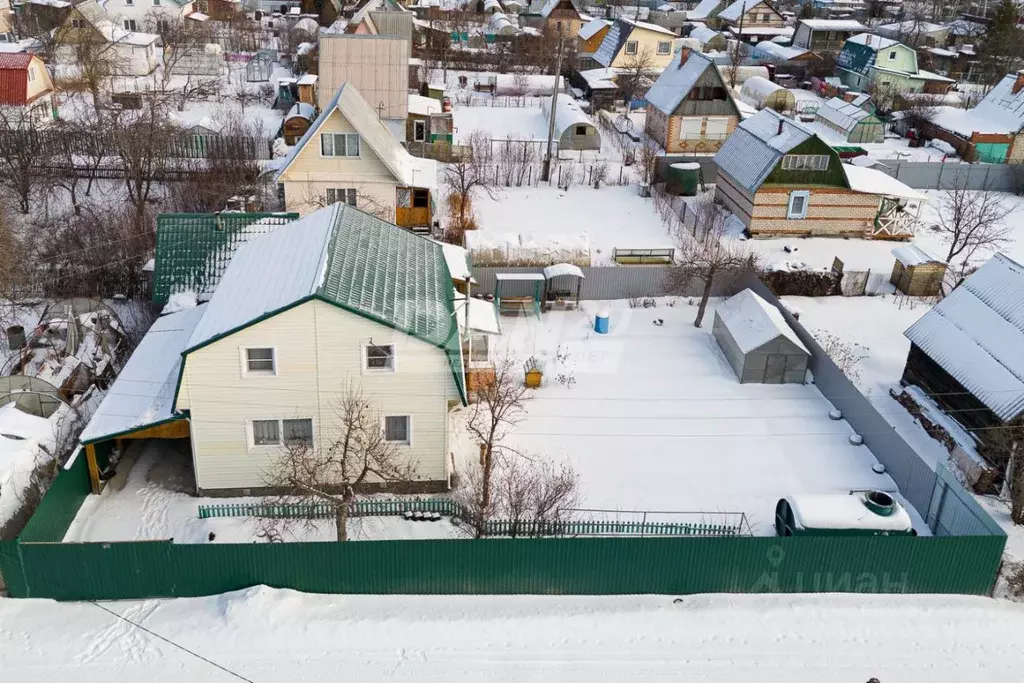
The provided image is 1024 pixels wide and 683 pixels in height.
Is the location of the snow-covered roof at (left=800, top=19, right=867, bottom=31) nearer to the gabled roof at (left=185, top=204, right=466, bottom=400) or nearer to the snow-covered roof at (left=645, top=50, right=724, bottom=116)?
the snow-covered roof at (left=645, top=50, right=724, bottom=116)

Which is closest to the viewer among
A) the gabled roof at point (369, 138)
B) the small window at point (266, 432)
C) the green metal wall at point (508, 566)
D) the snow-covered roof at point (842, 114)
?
the green metal wall at point (508, 566)

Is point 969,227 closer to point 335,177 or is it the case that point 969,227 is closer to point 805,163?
point 805,163

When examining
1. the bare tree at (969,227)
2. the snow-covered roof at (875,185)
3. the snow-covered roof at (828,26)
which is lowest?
the bare tree at (969,227)

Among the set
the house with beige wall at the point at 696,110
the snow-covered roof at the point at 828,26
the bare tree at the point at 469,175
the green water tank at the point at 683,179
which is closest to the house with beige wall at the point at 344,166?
the bare tree at the point at 469,175

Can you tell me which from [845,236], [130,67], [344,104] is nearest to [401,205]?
[344,104]

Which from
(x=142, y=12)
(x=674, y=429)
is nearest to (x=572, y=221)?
(x=674, y=429)

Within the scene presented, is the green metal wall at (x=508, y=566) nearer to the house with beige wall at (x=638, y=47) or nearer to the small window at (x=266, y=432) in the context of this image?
the small window at (x=266, y=432)

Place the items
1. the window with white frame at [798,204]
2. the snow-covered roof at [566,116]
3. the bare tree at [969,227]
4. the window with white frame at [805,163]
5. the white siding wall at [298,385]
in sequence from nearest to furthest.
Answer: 1. the white siding wall at [298,385]
2. the bare tree at [969,227]
3. the window with white frame at [805,163]
4. the window with white frame at [798,204]
5. the snow-covered roof at [566,116]
